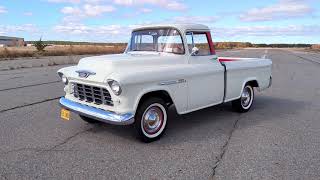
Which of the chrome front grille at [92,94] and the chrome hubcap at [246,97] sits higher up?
the chrome front grille at [92,94]

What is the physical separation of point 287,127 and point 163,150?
267cm

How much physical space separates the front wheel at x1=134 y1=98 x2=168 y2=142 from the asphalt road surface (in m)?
0.15

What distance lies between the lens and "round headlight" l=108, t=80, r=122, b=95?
5.23 m

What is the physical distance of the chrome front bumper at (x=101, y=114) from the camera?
206 inches

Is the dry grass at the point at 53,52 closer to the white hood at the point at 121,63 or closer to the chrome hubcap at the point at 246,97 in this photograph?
the chrome hubcap at the point at 246,97

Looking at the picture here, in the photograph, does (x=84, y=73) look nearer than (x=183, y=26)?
Yes

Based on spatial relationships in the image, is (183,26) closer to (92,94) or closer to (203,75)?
(203,75)

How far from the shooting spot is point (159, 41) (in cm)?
671

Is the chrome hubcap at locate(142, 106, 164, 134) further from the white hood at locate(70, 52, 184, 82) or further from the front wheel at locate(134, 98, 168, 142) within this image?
the white hood at locate(70, 52, 184, 82)

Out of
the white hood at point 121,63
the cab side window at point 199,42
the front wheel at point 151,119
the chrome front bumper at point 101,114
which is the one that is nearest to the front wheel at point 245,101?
the cab side window at point 199,42

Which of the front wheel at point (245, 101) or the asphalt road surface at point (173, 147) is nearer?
the asphalt road surface at point (173, 147)

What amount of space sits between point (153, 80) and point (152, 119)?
640 mm

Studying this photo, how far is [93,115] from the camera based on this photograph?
18.0ft

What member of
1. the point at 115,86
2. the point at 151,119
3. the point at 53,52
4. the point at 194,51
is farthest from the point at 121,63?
the point at 53,52
